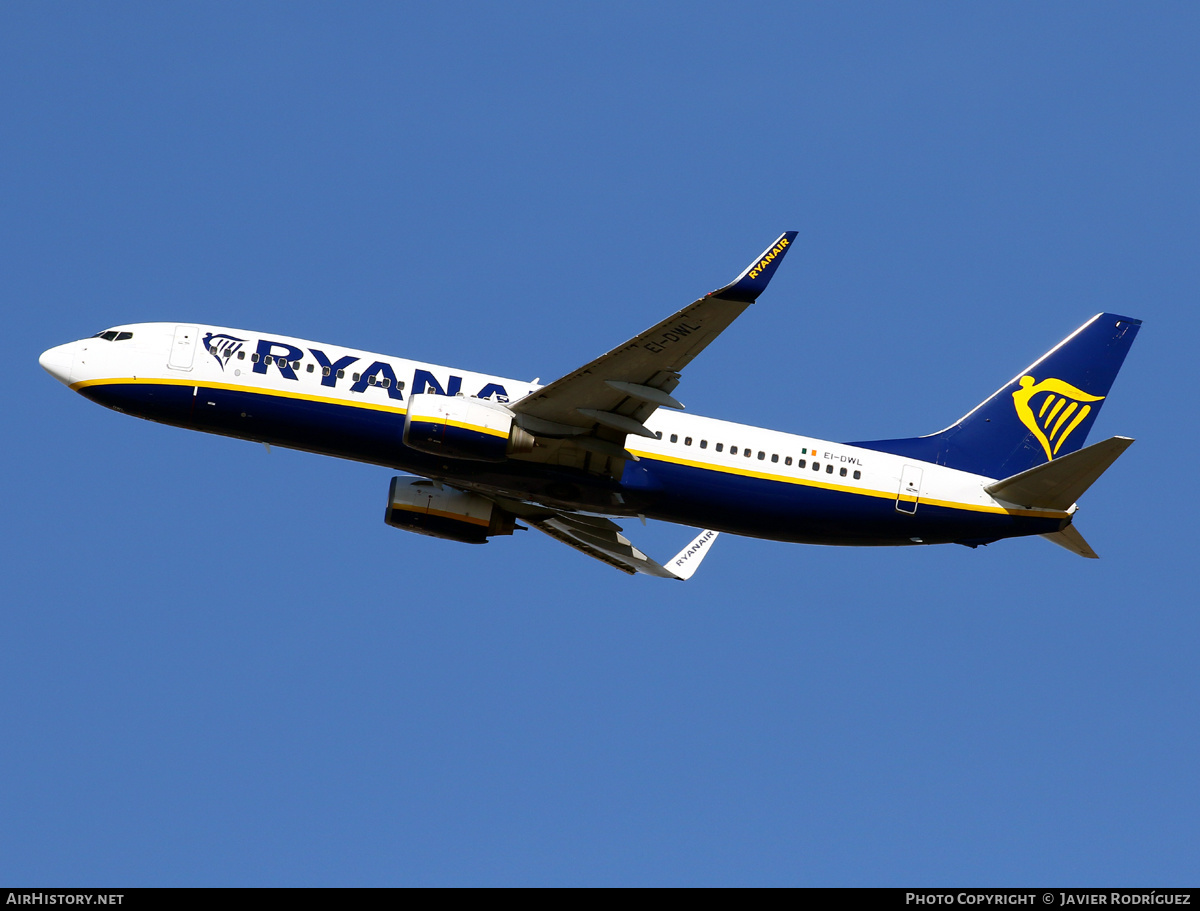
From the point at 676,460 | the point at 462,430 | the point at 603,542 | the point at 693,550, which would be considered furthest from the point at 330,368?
the point at 693,550

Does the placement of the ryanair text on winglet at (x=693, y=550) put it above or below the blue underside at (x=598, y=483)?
above

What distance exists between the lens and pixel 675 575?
173ft

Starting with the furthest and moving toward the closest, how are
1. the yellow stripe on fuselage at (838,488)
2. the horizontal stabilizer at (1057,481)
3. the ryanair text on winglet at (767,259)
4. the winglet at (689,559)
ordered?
1. the winglet at (689,559)
2. the yellow stripe on fuselage at (838,488)
3. the horizontal stabilizer at (1057,481)
4. the ryanair text on winglet at (767,259)

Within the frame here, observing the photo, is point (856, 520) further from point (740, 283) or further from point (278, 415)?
point (278, 415)

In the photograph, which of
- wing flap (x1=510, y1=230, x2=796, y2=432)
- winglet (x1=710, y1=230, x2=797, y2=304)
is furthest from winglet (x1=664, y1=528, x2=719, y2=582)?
winglet (x1=710, y1=230, x2=797, y2=304)

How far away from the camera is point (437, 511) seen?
49.4m

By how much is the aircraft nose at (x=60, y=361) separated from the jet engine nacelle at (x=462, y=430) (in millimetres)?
12205

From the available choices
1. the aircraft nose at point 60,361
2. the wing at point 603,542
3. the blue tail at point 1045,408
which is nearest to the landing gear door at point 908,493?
the blue tail at point 1045,408

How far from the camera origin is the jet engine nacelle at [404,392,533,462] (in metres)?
41.8

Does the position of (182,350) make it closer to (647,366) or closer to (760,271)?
(647,366)

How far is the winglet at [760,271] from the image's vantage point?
3709 centimetres

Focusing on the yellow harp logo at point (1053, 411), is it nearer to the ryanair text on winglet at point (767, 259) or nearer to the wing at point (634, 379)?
the wing at point (634, 379)

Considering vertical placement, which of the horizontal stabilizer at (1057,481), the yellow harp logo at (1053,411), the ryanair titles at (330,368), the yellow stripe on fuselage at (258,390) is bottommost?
the horizontal stabilizer at (1057,481)

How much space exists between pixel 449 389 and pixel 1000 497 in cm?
1915
